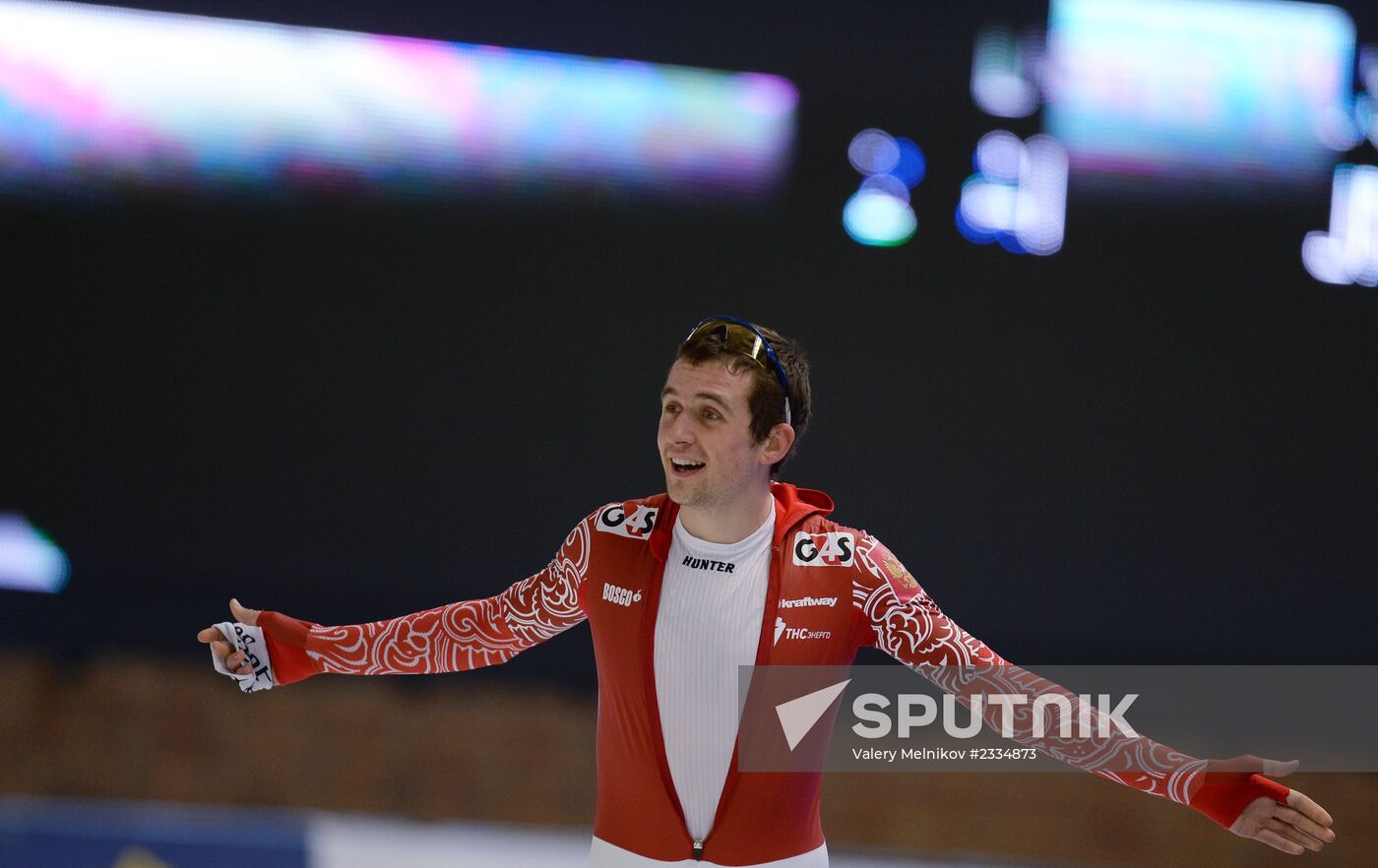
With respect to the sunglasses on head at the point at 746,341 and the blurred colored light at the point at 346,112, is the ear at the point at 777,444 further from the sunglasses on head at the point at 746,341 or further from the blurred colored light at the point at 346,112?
the blurred colored light at the point at 346,112

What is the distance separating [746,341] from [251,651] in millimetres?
1320

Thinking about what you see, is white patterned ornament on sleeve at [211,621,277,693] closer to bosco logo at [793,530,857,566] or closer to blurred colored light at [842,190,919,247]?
bosco logo at [793,530,857,566]

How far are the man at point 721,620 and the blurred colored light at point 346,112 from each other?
2752 mm

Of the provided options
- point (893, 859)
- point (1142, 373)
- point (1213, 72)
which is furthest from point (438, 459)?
point (1213, 72)

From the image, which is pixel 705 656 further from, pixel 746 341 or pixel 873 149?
pixel 873 149

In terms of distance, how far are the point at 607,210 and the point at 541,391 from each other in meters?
0.81

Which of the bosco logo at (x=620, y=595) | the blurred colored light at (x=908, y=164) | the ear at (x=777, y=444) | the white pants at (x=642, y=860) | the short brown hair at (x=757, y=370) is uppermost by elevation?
the blurred colored light at (x=908, y=164)

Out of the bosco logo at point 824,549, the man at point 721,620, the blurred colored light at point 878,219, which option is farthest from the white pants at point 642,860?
the blurred colored light at point 878,219

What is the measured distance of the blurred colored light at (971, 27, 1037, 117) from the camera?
213 inches

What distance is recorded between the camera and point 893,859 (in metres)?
5.29

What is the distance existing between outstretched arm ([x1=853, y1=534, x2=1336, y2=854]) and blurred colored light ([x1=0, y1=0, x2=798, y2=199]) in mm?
3020

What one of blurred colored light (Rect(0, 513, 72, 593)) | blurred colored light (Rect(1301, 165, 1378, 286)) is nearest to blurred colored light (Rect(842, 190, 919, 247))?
blurred colored light (Rect(1301, 165, 1378, 286))

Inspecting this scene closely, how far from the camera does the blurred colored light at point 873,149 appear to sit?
5.45 meters

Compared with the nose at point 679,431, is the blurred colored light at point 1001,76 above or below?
above
